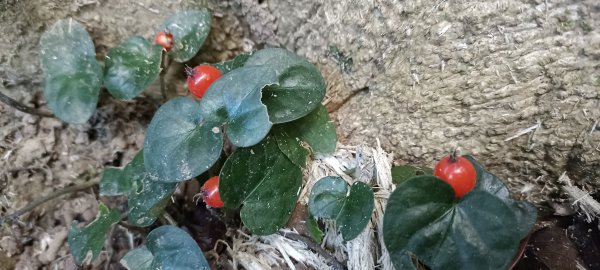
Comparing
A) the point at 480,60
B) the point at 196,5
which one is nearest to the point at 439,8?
the point at 480,60

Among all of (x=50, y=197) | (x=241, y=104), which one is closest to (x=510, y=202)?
(x=241, y=104)

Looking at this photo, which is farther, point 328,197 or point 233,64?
point 233,64

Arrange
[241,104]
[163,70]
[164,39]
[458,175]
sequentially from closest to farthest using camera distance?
[458,175]
[241,104]
[164,39]
[163,70]

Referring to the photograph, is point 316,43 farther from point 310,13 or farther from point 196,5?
point 196,5

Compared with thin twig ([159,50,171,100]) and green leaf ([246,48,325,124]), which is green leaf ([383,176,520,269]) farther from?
thin twig ([159,50,171,100])

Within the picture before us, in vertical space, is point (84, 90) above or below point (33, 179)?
above

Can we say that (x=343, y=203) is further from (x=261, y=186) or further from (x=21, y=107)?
(x=21, y=107)

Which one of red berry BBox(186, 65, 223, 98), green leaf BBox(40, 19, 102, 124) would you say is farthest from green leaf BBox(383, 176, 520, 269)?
green leaf BBox(40, 19, 102, 124)
